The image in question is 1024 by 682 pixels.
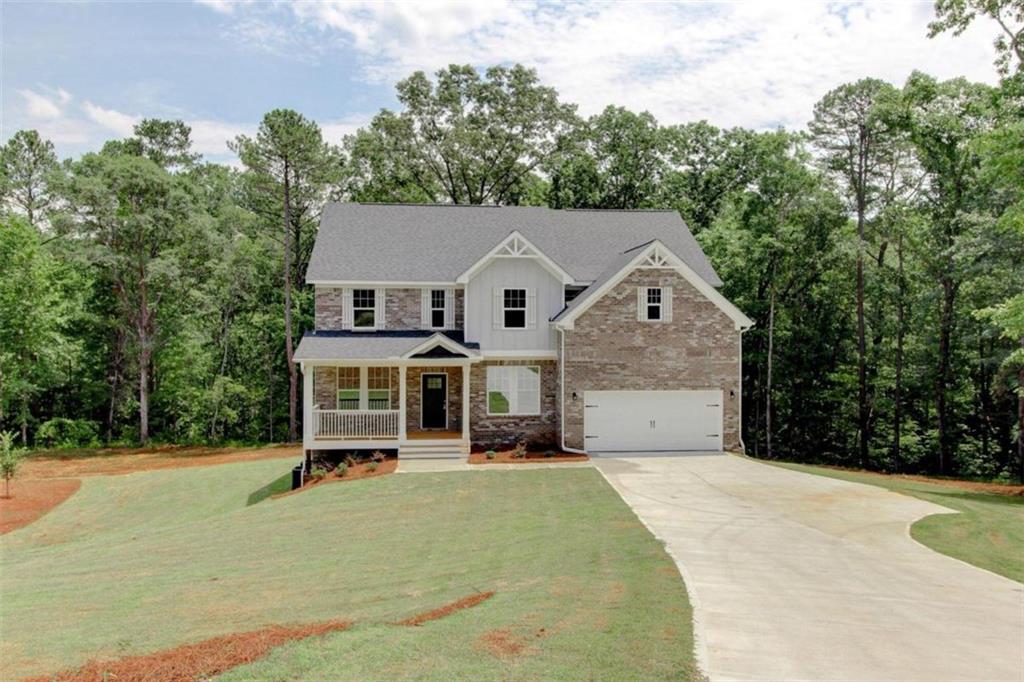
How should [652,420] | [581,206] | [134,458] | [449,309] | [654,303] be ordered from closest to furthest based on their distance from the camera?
[654,303] → [652,420] → [449,309] → [134,458] → [581,206]

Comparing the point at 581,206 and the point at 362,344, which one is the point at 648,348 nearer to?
the point at 362,344

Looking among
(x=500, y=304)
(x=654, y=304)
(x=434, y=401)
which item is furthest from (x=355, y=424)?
(x=654, y=304)

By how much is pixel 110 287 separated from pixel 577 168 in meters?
26.4

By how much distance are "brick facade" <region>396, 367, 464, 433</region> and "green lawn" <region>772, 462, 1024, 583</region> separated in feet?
41.4

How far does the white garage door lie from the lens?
79.0 feet

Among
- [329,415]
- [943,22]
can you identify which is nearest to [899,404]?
[943,22]

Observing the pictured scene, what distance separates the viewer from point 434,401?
25672 mm

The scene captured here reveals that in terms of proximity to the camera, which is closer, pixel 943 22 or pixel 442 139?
pixel 943 22

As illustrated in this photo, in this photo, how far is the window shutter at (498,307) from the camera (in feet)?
82.0

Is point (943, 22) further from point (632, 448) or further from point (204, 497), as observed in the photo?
point (204, 497)

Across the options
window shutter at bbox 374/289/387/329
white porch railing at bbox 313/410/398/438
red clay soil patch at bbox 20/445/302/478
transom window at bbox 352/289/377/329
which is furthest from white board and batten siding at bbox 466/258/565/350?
red clay soil patch at bbox 20/445/302/478

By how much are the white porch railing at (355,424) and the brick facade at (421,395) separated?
1.83 metres

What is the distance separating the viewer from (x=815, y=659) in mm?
7605

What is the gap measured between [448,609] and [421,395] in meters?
16.2
